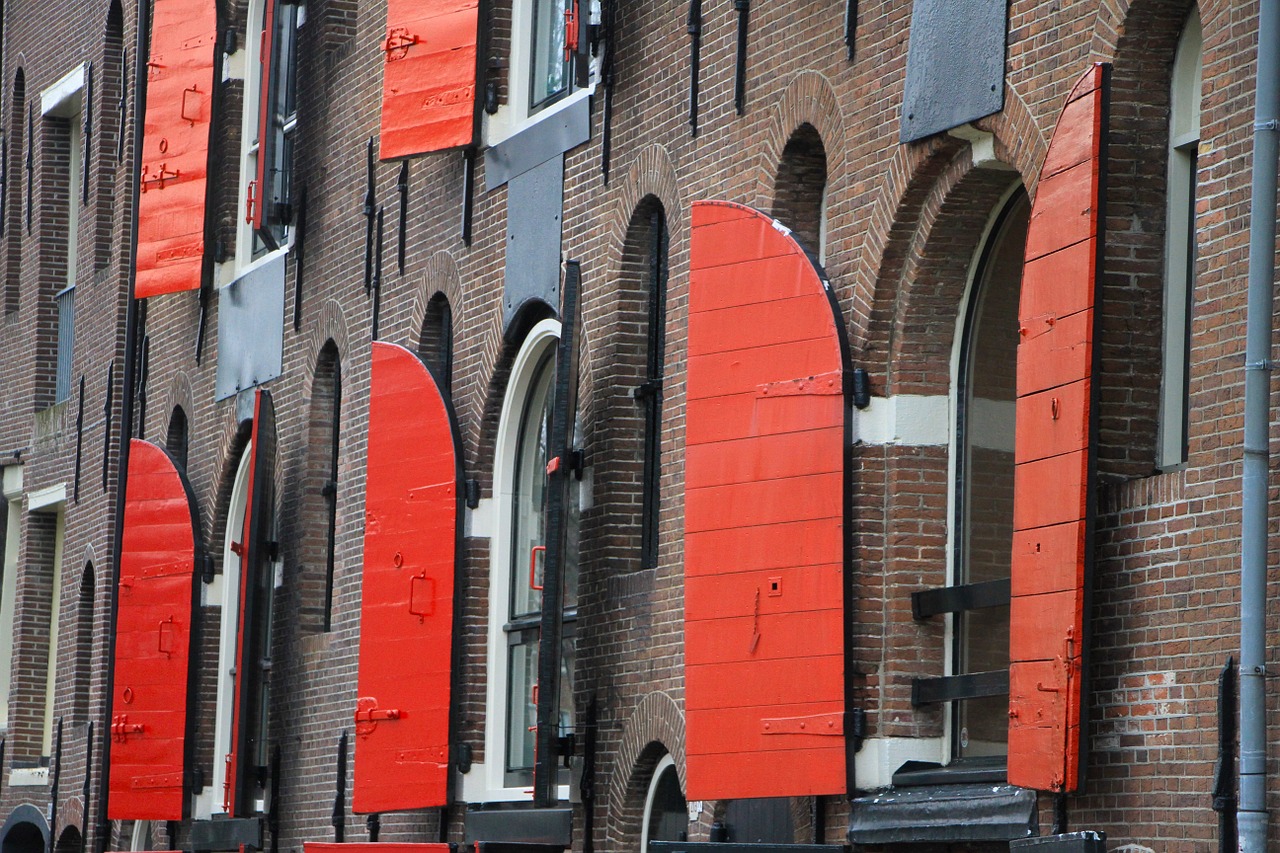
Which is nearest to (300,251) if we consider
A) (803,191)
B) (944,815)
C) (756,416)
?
(803,191)

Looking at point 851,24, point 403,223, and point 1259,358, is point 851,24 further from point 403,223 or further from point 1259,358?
point 403,223

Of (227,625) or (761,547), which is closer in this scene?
(761,547)

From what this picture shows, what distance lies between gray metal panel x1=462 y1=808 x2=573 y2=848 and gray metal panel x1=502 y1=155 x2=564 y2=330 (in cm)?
293

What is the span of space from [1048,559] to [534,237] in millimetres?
5770

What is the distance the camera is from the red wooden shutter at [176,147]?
757 inches

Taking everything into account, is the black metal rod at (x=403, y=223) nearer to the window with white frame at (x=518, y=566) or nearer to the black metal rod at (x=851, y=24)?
the window with white frame at (x=518, y=566)

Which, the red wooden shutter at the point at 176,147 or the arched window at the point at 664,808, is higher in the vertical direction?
the red wooden shutter at the point at 176,147

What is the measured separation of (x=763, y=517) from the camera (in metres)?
10.9

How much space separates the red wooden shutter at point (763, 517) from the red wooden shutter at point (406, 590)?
3.13 m

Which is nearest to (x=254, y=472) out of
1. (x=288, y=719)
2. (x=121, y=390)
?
(x=288, y=719)

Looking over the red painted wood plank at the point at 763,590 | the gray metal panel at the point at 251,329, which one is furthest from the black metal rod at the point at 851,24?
the gray metal panel at the point at 251,329

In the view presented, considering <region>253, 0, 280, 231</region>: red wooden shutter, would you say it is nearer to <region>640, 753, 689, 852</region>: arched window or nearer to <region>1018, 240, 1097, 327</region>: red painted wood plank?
<region>640, 753, 689, 852</region>: arched window

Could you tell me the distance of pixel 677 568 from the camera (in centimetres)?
1205

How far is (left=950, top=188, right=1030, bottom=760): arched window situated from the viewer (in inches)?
409
